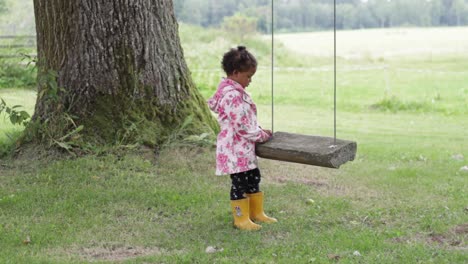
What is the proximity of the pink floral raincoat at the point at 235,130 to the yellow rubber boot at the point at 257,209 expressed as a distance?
11.9 inches

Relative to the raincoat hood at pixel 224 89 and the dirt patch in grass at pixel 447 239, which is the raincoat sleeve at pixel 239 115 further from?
the dirt patch in grass at pixel 447 239

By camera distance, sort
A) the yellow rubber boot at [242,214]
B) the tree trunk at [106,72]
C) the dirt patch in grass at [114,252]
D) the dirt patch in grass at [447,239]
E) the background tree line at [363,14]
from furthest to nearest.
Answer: the background tree line at [363,14] < the tree trunk at [106,72] < the yellow rubber boot at [242,214] < the dirt patch in grass at [447,239] < the dirt patch in grass at [114,252]

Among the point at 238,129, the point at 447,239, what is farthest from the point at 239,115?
the point at 447,239

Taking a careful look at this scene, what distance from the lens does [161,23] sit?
7.57 meters

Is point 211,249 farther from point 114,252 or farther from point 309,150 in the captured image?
point 309,150

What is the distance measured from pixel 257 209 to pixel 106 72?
2.40m

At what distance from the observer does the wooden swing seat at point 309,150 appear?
5195 mm

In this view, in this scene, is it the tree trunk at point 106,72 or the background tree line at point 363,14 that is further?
the background tree line at point 363,14

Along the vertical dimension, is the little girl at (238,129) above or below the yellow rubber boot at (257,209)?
above

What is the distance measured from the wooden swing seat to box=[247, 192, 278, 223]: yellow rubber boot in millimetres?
342

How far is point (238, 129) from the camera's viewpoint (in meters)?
5.47

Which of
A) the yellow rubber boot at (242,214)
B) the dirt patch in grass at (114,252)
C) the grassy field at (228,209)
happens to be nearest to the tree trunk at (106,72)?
the grassy field at (228,209)

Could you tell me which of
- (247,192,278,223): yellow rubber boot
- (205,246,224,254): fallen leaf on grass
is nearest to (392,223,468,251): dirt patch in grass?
(247,192,278,223): yellow rubber boot

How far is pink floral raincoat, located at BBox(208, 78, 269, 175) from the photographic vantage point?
5445mm
